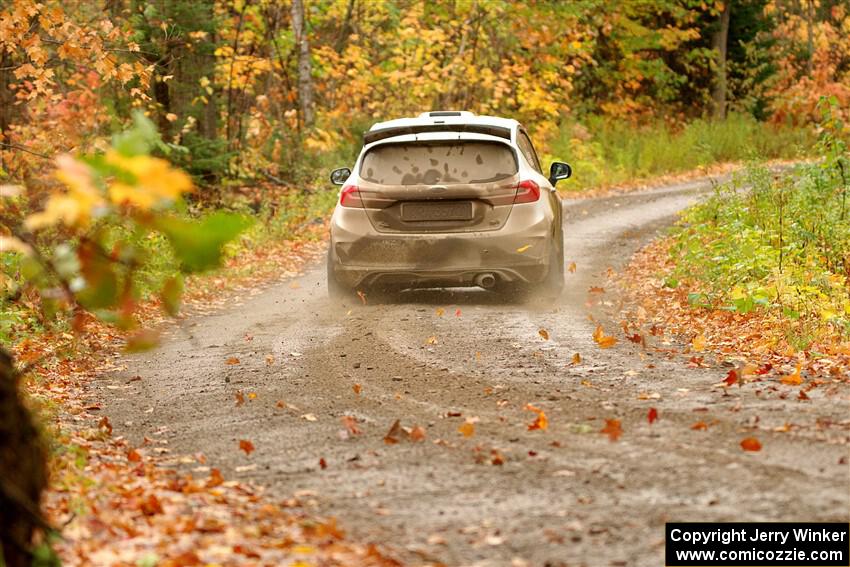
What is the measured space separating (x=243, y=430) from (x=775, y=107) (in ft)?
114

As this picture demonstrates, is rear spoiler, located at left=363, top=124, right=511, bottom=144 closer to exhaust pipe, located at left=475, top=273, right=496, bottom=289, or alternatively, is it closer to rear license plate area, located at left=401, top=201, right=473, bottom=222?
rear license plate area, located at left=401, top=201, right=473, bottom=222

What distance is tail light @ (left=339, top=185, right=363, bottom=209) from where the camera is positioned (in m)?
11.3

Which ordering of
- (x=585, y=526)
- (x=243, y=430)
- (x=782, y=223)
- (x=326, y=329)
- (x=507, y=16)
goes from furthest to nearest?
(x=507, y=16), (x=782, y=223), (x=326, y=329), (x=243, y=430), (x=585, y=526)

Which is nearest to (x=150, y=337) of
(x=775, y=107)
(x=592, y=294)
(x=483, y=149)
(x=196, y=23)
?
(x=483, y=149)

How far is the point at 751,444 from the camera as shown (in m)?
5.72

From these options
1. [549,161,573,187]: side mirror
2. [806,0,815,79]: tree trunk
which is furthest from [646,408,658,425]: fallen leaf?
[806,0,815,79]: tree trunk

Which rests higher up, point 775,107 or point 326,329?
point 326,329

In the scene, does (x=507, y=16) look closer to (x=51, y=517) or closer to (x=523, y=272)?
(x=523, y=272)

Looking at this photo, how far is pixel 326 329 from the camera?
34.7 ft

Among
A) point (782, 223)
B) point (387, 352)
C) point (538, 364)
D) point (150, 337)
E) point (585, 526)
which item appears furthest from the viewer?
point (782, 223)

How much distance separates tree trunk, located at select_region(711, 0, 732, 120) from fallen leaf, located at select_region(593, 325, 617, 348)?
92.4ft

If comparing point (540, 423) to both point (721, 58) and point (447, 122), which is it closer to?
point (447, 122)

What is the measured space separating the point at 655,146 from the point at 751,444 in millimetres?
25342

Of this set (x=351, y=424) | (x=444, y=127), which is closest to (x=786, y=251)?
(x=444, y=127)
